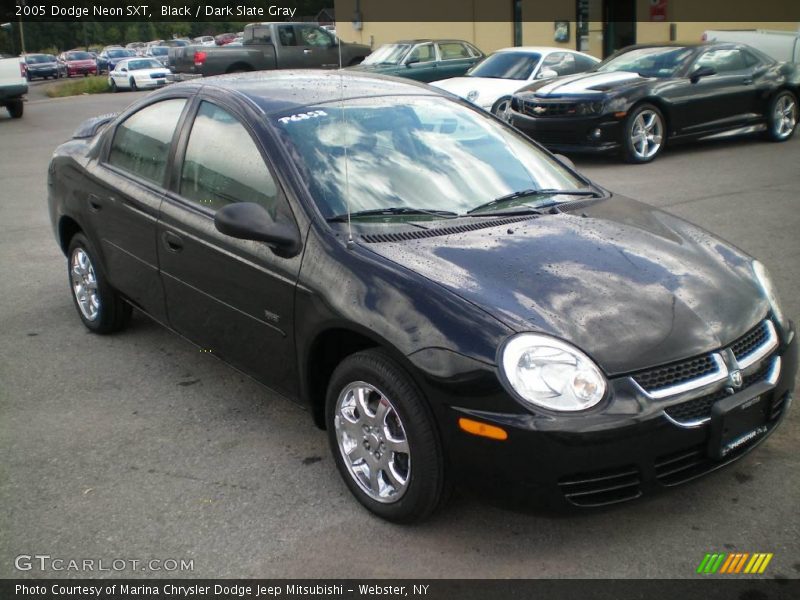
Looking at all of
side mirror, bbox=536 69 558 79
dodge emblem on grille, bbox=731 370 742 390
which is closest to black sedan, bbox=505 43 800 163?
side mirror, bbox=536 69 558 79

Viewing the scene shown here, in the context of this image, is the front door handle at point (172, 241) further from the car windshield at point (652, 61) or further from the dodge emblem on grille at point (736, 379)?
the car windshield at point (652, 61)

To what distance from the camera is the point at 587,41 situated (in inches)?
947

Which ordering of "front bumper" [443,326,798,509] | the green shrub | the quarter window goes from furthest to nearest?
the green shrub < the quarter window < "front bumper" [443,326,798,509]

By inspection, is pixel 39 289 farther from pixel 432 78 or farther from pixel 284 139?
pixel 432 78

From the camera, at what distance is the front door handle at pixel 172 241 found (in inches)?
170

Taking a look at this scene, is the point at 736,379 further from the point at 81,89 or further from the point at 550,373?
the point at 81,89

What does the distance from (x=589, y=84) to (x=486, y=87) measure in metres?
2.59

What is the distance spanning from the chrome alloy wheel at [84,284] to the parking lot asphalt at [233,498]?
17cm

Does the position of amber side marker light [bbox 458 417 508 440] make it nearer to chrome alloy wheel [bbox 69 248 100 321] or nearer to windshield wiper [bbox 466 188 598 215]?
windshield wiper [bbox 466 188 598 215]

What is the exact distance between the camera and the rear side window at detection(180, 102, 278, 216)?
3.95 m

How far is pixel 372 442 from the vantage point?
3369 millimetres

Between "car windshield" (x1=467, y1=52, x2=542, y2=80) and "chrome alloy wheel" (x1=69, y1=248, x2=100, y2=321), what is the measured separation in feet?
31.6

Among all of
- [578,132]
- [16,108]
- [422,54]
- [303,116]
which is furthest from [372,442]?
[16,108]

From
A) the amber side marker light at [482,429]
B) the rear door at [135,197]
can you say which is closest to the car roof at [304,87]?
the rear door at [135,197]
